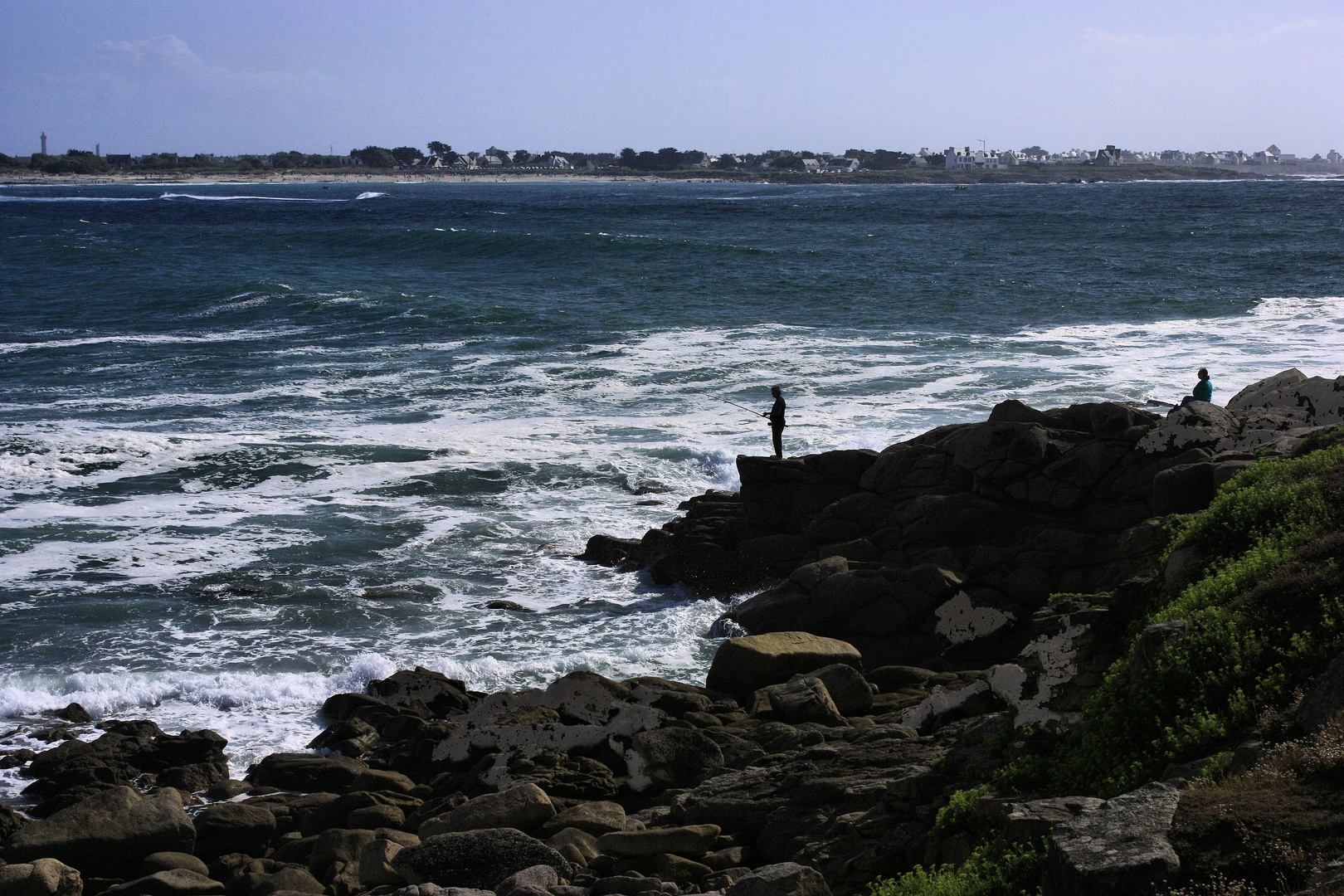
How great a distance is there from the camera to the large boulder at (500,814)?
7844 mm

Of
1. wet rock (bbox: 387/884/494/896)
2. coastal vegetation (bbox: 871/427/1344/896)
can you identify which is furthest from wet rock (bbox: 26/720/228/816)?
coastal vegetation (bbox: 871/427/1344/896)

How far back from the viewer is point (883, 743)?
Result: 807 centimetres

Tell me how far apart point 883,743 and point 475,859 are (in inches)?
121

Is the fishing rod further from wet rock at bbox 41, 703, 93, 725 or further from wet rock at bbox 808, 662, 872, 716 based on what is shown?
wet rock at bbox 41, 703, 93, 725

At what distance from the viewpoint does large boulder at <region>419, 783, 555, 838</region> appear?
7844 mm

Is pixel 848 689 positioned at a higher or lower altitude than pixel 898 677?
higher

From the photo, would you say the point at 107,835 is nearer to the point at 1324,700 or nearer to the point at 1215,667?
the point at 1215,667

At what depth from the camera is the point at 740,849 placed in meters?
7.11

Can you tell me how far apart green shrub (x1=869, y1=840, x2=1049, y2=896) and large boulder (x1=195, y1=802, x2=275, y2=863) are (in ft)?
17.3

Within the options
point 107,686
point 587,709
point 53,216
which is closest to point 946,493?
point 587,709

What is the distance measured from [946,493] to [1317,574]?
686 cm

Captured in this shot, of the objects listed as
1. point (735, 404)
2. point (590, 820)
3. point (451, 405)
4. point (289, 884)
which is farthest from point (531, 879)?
point (451, 405)

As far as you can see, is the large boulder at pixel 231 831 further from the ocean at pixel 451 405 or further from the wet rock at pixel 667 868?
the wet rock at pixel 667 868

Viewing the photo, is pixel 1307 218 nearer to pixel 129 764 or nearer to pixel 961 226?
pixel 961 226
